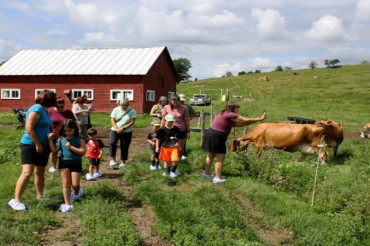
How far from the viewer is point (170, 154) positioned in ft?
22.5

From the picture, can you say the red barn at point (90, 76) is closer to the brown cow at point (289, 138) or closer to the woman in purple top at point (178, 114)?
the brown cow at point (289, 138)

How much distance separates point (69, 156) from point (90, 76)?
21.9 m

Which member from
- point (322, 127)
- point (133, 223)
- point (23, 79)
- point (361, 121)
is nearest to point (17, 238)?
point (133, 223)

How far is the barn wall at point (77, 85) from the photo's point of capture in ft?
83.4

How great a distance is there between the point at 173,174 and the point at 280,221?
2524mm

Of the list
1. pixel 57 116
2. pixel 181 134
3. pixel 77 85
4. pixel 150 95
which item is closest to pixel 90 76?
pixel 77 85

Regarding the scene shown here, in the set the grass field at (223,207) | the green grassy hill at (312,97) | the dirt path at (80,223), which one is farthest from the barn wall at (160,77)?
the dirt path at (80,223)

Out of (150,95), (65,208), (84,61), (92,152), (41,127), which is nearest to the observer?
(41,127)

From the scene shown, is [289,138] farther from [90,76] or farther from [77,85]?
[77,85]

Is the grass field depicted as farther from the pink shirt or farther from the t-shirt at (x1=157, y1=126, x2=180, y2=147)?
the pink shirt

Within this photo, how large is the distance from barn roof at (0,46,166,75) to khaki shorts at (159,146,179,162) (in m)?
18.5

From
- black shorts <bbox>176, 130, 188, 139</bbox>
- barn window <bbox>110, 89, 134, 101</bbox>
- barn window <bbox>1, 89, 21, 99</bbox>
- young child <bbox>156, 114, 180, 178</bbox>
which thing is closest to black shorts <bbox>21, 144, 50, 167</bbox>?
young child <bbox>156, 114, 180, 178</bbox>

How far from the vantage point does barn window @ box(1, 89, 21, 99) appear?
91.2 feet

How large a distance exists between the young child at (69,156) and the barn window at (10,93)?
25.3m
